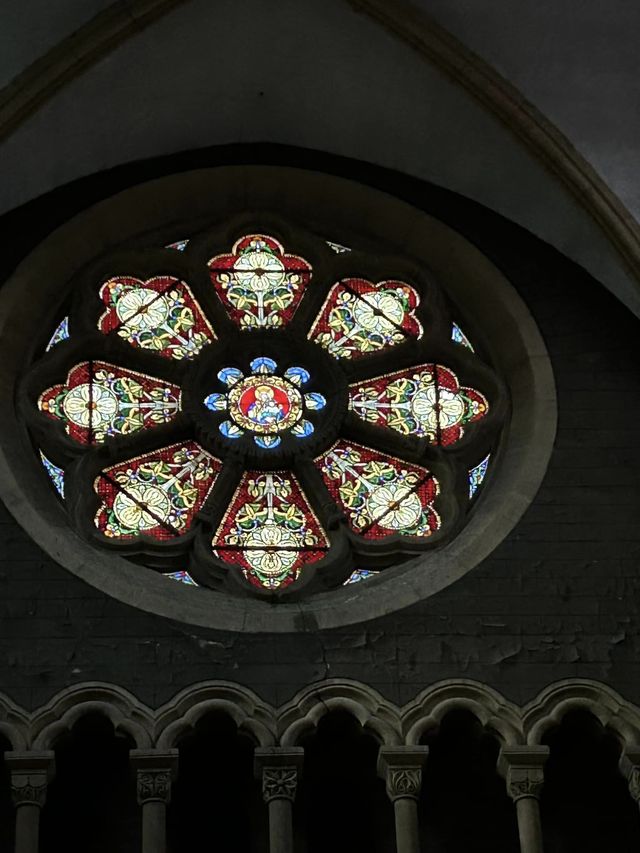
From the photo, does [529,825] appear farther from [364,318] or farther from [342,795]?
[364,318]

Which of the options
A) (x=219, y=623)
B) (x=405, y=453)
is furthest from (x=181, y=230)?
(x=219, y=623)

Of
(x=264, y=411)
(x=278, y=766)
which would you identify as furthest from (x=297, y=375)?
(x=278, y=766)

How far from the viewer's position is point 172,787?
1416 centimetres

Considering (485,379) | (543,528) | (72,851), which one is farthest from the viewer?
(485,379)

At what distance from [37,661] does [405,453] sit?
2863mm

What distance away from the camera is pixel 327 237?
17016mm

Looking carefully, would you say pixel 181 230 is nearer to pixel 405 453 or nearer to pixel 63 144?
pixel 63 144

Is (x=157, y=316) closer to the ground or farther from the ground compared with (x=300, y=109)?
closer to the ground

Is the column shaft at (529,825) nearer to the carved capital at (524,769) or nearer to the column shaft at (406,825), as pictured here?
the carved capital at (524,769)

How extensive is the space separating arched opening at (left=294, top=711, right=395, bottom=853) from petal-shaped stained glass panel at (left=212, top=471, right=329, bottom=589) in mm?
1274

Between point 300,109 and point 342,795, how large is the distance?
4701 mm

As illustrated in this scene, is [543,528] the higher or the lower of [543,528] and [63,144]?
the lower

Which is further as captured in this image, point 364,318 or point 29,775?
point 364,318

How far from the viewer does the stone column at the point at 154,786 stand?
13.8 meters
